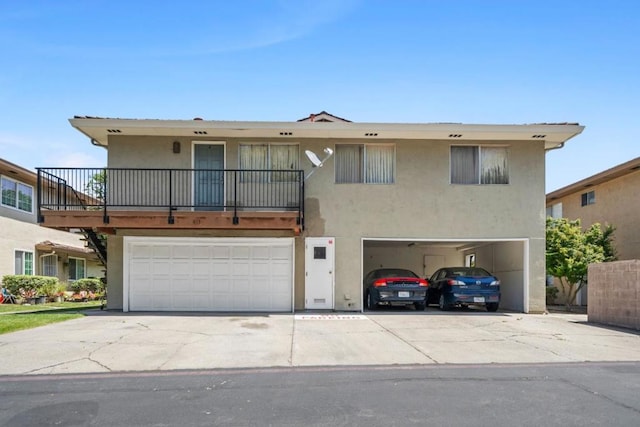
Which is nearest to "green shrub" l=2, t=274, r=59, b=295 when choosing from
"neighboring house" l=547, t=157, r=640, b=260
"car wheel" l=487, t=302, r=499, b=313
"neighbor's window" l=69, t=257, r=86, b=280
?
"neighbor's window" l=69, t=257, r=86, b=280

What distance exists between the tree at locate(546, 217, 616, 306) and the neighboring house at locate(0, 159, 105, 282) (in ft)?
53.0

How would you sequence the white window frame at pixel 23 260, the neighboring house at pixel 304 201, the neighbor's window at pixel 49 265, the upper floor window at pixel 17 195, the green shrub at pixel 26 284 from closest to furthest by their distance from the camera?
1. the neighboring house at pixel 304 201
2. the green shrub at pixel 26 284
3. the upper floor window at pixel 17 195
4. the white window frame at pixel 23 260
5. the neighbor's window at pixel 49 265

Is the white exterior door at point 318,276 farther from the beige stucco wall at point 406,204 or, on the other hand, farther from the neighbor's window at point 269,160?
the neighbor's window at point 269,160

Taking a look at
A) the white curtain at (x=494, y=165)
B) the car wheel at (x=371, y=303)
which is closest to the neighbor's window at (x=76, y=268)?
the car wheel at (x=371, y=303)

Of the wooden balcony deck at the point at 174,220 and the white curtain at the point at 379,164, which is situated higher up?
the white curtain at the point at 379,164

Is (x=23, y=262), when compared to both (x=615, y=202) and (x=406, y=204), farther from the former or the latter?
(x=615, y=202)

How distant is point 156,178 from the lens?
14773 mm

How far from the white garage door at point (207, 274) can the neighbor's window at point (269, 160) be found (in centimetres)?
183

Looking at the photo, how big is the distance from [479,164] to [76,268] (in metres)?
22.9

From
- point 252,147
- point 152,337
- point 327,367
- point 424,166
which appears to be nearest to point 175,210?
point 252,147

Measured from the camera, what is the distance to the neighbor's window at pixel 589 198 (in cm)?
2205

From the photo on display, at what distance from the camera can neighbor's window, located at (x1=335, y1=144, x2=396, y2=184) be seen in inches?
594

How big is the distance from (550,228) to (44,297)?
20.0 metres

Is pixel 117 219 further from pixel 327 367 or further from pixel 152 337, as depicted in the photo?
pixel 327 367
